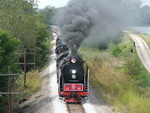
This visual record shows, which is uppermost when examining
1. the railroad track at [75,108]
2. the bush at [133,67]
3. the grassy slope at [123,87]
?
the bush at [133,67]

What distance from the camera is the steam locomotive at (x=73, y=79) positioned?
13.2 meters

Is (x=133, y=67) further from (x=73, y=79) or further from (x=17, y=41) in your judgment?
(x=17, y=41)

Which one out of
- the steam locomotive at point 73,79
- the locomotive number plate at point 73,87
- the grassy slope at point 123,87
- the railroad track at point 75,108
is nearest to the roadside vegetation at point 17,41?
the steam locomotive at point 73,79

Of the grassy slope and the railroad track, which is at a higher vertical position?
the grassy slope

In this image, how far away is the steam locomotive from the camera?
13211 mm

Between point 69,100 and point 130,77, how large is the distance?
28.9 feet

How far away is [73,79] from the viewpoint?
1354cm

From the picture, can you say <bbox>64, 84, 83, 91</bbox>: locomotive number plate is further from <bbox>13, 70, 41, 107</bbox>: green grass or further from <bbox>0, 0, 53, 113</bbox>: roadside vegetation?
<bbox>13, 70, 41, 107</bbox>: green grass

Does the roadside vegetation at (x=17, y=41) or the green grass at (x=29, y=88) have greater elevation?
the roadside vegetation at (x=17, y=41)

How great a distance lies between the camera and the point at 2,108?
1473 cm

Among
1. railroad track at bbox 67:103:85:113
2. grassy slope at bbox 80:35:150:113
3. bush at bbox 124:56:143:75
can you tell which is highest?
bush at bbox 124:56:143:75

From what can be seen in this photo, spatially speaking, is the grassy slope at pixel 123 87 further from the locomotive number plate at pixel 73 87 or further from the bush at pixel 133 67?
the locomotive number plate at pixel 73 87

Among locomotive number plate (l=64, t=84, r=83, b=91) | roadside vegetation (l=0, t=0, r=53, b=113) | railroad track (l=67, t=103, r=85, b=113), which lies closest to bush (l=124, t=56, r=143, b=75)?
roadside vegetation (l=0, t=0, r=53, b=113)

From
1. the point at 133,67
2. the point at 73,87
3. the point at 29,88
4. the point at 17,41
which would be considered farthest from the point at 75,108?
the point at 133,67
